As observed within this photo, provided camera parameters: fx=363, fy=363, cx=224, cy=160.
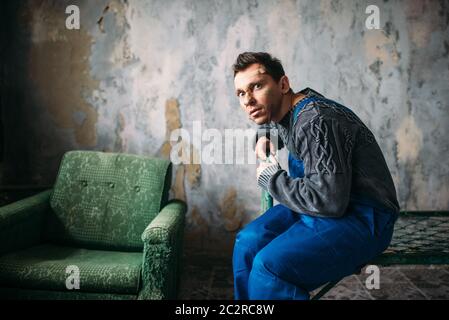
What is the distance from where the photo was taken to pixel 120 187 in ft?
8.44

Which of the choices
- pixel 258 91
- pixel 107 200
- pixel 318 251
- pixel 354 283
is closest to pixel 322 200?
pixel 318 251

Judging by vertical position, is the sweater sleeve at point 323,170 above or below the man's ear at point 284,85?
below

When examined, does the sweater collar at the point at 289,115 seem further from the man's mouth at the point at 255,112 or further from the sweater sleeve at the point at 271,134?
the sweater sleeve at the point at 271,134

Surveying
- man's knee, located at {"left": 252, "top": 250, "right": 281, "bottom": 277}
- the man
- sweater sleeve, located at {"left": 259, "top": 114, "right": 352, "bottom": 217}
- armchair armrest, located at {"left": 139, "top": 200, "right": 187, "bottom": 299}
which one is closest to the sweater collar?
the man

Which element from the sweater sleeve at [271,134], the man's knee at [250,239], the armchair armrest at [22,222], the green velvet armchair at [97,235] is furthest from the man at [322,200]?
the armchair armrest at [22,222]

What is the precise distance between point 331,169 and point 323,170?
0.03m

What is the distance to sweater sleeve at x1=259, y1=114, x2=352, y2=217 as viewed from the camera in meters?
1.38

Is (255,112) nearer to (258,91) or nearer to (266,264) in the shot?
(258,91)

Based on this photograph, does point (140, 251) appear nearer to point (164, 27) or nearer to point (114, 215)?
point (114, 215)

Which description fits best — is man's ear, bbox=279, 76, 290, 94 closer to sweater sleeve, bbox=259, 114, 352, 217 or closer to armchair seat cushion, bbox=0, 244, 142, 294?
sweater sleeve, bbox=259, 114, 352, 217

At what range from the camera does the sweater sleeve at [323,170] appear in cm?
138
